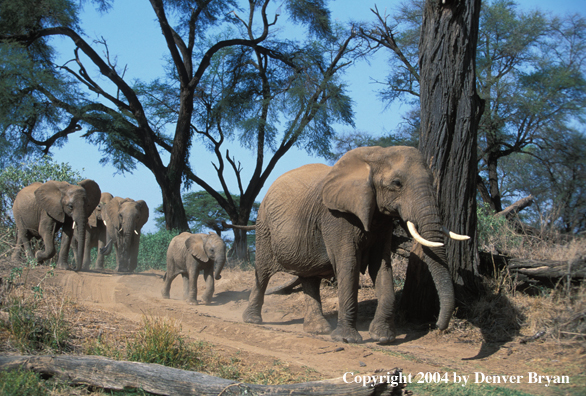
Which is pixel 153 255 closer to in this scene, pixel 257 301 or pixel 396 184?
pixel 257 301

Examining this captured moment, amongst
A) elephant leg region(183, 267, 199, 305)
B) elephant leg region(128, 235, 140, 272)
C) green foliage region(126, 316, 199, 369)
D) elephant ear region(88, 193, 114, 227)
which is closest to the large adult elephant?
green foliage region(126, 316, 199, 369)

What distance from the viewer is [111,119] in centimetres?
2042

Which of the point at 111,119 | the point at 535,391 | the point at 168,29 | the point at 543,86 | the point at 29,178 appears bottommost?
the point at 535,391

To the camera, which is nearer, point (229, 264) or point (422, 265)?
point (422, 265)

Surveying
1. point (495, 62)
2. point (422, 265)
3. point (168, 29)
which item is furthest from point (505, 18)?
point (422, 265)

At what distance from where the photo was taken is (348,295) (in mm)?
7059

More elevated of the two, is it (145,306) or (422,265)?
(422,265)

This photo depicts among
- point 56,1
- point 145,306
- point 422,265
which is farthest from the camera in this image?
point 56,1

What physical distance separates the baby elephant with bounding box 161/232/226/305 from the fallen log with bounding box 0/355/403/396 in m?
6.34

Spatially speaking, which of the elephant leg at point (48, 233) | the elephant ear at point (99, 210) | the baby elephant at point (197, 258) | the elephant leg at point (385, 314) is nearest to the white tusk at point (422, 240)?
the elephant leg at point (385, 314)

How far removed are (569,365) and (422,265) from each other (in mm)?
2813

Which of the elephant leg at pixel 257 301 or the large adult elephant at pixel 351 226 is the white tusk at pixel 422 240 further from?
the elephant leg at pixel 257 301

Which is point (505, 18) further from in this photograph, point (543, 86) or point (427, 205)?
point (427, 205)

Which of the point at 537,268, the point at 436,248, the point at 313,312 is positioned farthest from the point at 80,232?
the point at 537,268
